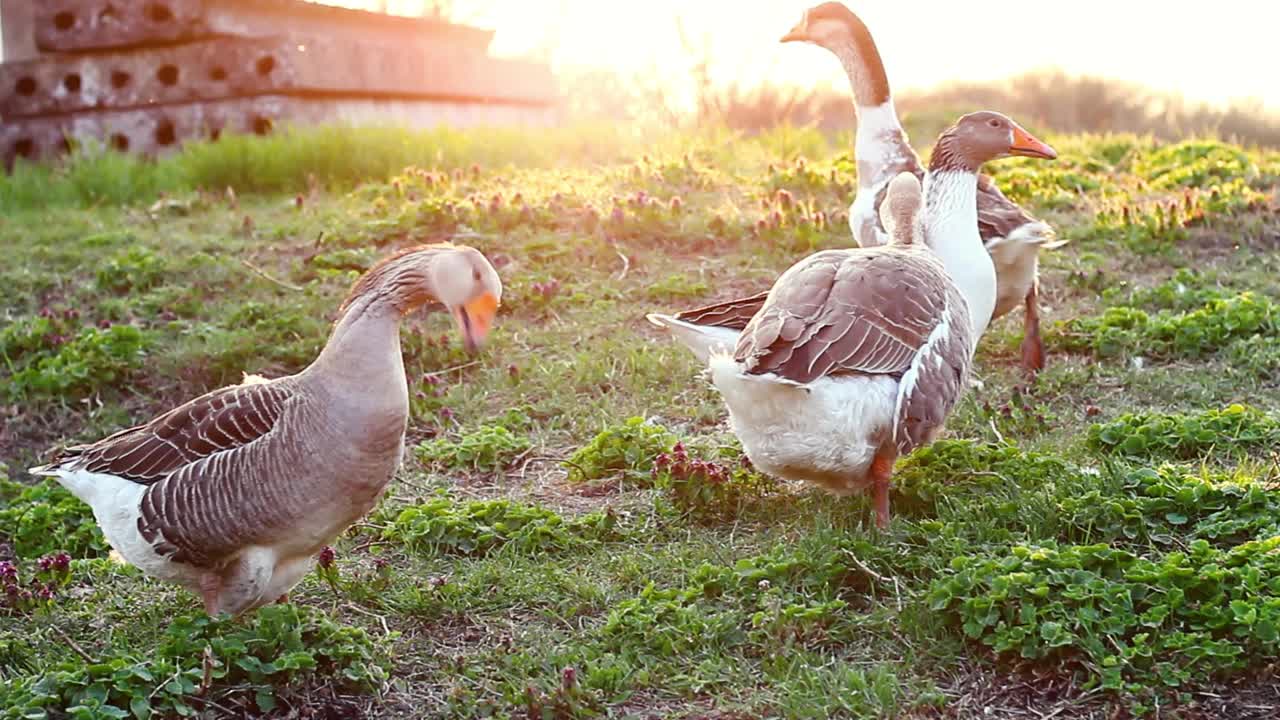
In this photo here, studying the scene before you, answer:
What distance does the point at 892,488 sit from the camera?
499 cm

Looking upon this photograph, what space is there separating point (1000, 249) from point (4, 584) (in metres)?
4.54

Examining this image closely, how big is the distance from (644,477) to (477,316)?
1.78 m

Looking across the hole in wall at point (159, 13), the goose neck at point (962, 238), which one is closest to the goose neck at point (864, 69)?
the goose neck at point (962, 238)

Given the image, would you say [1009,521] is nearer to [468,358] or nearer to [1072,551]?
[1072,551]

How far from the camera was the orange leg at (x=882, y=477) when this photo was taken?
15.0 ft

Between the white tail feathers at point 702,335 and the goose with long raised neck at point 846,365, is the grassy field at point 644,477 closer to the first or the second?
the goose with long raised neck at point 846,365

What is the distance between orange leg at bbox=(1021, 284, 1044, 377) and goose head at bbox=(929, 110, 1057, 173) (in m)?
0.73

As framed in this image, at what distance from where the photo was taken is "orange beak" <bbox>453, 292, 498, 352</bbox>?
3.81 m

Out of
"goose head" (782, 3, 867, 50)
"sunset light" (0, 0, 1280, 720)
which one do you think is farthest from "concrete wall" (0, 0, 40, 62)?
"goose head" (782, 3, 867, 50)

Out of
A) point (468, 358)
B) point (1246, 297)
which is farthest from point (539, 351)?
point (1246, 297)

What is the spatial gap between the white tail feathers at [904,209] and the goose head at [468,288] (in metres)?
2.25

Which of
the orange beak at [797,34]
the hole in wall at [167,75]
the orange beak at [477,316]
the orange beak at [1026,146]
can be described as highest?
the orange beak at [797,34]

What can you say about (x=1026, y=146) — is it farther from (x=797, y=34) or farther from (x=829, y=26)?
(x=797, y=34)

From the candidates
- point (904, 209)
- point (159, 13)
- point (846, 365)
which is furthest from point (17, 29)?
point (846, 365)
